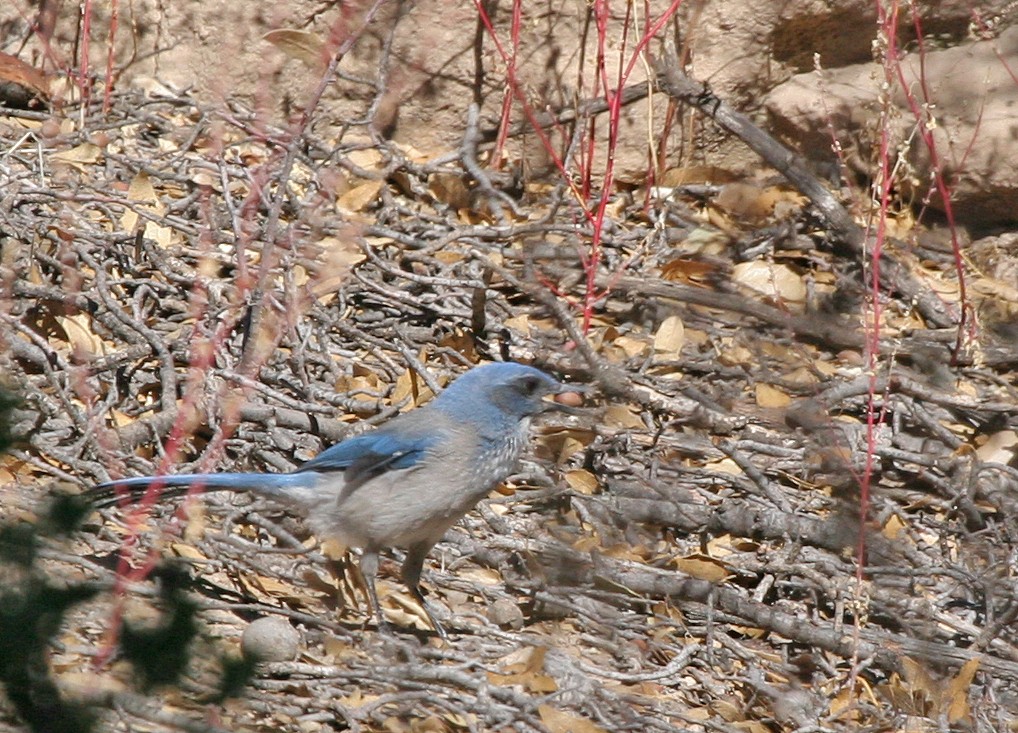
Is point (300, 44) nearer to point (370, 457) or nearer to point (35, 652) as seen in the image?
point (370, 457)

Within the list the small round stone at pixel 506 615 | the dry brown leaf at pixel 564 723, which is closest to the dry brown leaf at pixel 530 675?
the dry brown leaf at pixel 564 723

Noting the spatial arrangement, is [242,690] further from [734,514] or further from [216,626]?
[734,514]

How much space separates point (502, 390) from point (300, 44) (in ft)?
6.84

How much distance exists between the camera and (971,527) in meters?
4.56

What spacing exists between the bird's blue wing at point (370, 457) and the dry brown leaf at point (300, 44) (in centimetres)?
209

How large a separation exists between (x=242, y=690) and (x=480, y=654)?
4.82 ft

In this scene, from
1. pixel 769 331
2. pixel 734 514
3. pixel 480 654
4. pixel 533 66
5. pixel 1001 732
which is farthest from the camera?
pixel 533 66

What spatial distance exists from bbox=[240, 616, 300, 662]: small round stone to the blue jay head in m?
0.91

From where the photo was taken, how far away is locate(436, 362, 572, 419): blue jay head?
435 centimetres

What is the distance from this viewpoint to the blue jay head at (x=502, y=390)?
4352 mm

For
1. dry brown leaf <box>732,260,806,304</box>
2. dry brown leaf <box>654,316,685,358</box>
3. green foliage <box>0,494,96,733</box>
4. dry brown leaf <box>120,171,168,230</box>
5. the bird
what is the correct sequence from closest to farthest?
green foliage <box>0,494,96,733</box> → the bird → dry brown leaf <box>654,316,685,358</box> → dry brown leaf <box>120,171,168,230</box> → dry brown leaf <box>732,260,806,304</box>

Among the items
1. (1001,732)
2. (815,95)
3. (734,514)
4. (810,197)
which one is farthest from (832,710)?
(815,95)

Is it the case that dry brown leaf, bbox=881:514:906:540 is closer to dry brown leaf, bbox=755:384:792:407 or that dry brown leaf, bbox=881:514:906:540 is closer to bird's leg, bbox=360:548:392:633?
dry brown leaf, bbox=755:384:792:407

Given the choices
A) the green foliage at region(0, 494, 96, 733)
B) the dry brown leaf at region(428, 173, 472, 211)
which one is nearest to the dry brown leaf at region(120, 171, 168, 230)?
the dry brown leaf at region(428, 173, 472, 211)
